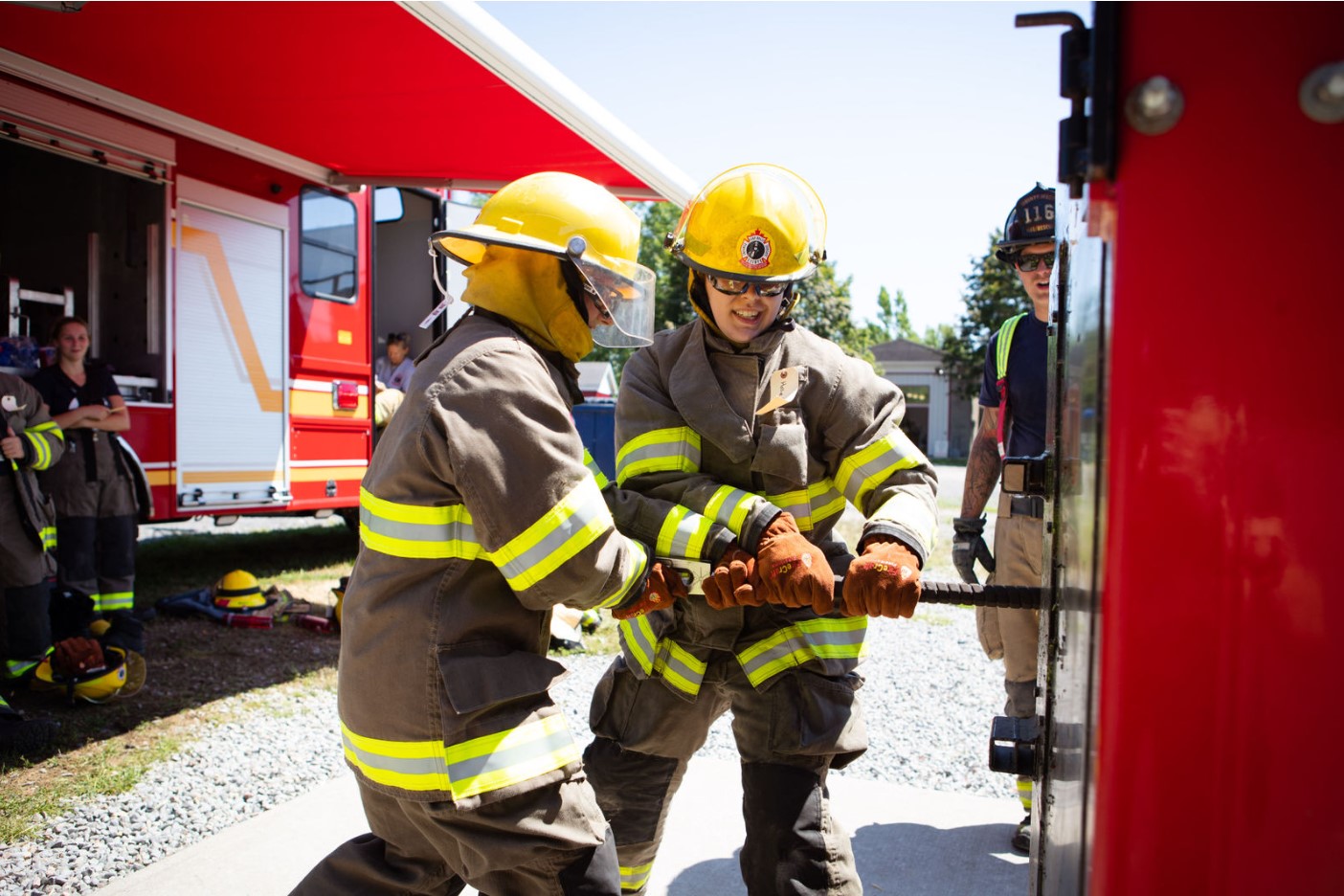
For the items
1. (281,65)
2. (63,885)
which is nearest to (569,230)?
(63,885)

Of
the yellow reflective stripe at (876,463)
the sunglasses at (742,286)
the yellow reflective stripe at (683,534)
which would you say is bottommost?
the yellow reflective stripe at (683,534)

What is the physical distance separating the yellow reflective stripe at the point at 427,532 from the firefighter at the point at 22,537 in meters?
3.86

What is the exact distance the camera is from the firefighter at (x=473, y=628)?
1725 mm

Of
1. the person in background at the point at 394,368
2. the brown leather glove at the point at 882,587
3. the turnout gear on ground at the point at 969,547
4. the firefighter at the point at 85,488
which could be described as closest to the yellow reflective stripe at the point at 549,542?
the brown leather glove at the point at 882,587

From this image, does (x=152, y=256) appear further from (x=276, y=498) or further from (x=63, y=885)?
(x=63, y=885)

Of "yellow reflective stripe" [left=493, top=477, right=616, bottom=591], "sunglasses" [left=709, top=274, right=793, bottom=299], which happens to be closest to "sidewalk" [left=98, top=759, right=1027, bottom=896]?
"yellow reflective stripe" [left=493, top=477, right=616, bottom=591]

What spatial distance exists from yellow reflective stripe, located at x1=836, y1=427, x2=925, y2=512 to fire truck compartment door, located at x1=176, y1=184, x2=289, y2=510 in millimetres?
4978

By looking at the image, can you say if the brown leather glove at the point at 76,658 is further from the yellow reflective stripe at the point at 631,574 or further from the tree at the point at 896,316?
the tree at the point at 896,316

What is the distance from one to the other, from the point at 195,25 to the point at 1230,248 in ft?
15.8

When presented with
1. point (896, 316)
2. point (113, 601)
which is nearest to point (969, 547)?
point (113, 601)

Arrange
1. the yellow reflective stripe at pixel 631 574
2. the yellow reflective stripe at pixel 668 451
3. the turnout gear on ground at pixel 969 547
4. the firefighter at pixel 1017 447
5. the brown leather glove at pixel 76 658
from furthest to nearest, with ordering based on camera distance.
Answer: the brown leather glove at pixel 76 658
the turnout gear on ground at pixel 969 547
the firefighter at pixel 1017 447
the yellow reflective stripe at pixel 668 451
the yellow reflective stripe at pixel 631 574

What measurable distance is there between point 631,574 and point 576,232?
2.34ft

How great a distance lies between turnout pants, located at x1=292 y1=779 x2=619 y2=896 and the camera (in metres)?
1.74

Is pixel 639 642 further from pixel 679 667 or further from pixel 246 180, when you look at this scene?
pixel 246 180
